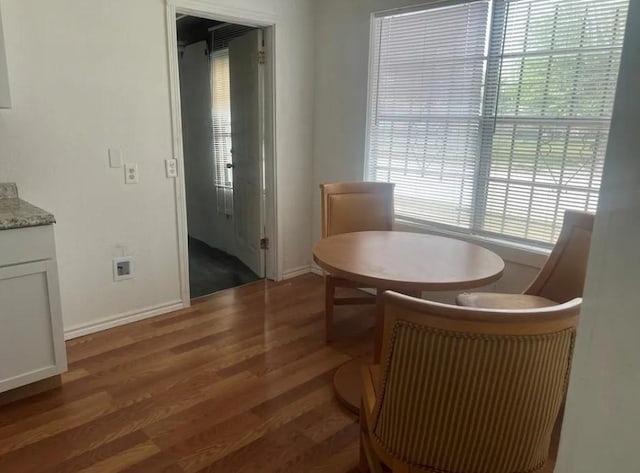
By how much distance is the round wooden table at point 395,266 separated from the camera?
1901mm

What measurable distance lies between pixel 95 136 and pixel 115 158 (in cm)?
17

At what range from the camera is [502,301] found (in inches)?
91.0

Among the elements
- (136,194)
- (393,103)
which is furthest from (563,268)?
(136,194)

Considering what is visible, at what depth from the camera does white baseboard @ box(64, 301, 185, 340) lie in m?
2.88

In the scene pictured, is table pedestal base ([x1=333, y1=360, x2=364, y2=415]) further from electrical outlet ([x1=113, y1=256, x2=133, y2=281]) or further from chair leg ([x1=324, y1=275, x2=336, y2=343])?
electrical outlet ([x1=113, y1=256, x2=133, y2=281])

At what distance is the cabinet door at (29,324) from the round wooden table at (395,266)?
1248 mm

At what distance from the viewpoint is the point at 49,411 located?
217 centimetres

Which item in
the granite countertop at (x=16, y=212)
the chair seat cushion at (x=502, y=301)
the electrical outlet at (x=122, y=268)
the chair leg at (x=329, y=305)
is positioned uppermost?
the granite countertop at (x=16, y=212)

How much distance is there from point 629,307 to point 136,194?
293 cm

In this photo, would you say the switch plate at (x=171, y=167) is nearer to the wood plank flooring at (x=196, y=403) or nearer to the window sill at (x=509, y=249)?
the wood plank flooring at (x=196, y=403)

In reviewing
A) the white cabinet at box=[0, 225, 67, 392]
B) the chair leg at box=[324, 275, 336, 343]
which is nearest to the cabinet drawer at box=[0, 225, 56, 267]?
the white cabinet at box=[0, 225, 67, 392]

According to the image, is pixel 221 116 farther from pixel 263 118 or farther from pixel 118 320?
pixel 118 320

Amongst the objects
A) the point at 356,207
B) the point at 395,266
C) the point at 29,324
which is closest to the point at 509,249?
the point at 356,207

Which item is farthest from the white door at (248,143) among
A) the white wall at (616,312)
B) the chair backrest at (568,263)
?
the white wall at (616,312)
